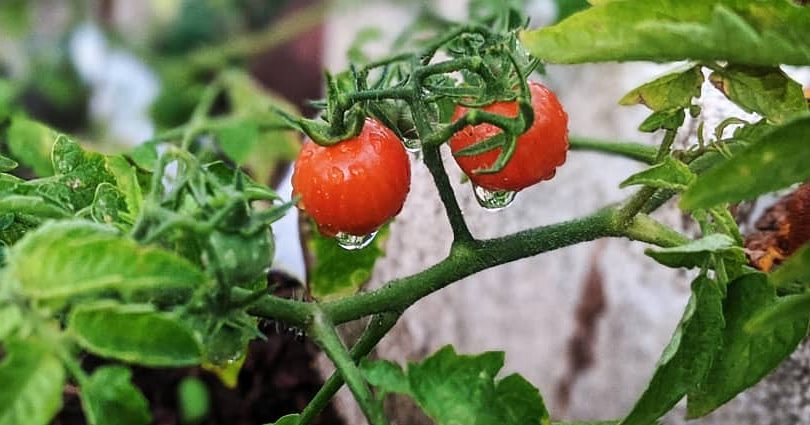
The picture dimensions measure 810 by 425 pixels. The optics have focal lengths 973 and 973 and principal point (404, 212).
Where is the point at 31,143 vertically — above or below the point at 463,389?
above

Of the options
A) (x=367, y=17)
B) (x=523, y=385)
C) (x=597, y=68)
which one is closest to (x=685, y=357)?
(x=523, y=385)

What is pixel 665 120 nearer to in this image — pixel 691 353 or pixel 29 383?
pixel 691 353

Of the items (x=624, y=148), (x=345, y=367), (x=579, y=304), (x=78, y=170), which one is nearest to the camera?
(x=345, y=367)

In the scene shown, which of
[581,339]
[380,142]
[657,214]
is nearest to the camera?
[380,142]

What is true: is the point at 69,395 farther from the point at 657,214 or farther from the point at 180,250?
the point at 657,214

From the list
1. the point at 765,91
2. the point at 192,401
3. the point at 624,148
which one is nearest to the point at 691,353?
the point at 765,91

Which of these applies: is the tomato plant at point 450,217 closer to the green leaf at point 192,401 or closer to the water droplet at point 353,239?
the water droplet at point 353,239

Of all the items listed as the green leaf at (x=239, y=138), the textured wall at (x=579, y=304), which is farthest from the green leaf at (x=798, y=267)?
the green leaf at (x=239, y=138)
